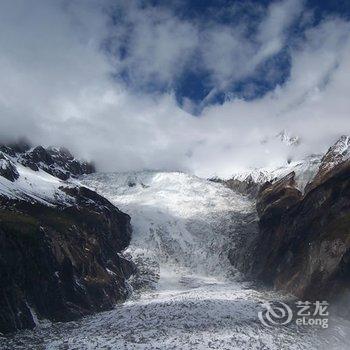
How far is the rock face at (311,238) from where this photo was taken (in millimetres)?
87062

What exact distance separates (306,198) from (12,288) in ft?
196

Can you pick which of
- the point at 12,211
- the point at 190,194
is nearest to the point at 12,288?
the point at 12,211

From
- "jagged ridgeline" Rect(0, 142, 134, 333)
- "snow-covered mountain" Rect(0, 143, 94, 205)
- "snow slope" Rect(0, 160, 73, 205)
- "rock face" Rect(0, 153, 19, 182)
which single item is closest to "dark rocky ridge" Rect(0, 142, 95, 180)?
"snow-covered mountain" Rect(0, 143, 94, 205)

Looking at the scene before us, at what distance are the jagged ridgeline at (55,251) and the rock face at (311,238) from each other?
26.9 metres

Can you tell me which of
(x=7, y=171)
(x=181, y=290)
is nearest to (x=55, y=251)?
(x=181, y=290)

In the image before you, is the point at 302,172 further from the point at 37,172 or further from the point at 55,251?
the point at 55,251

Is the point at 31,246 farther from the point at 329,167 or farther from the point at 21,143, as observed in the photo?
the point at 21,143

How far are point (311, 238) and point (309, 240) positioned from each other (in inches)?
19.3

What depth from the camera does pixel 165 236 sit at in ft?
436

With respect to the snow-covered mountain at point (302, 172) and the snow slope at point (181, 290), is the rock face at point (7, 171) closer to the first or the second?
the snow slope at point (181, 290)

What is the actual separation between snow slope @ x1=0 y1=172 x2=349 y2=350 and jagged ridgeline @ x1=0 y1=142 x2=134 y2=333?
10.8 ft

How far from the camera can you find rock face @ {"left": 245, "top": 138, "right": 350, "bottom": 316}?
87.1m

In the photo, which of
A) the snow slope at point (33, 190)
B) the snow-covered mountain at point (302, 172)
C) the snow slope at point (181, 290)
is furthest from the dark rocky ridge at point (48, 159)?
the snow-covered mountain at point (302, 172)

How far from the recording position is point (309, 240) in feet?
331
